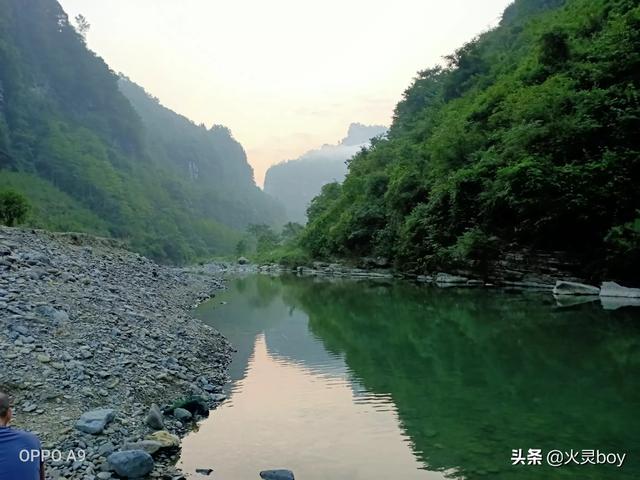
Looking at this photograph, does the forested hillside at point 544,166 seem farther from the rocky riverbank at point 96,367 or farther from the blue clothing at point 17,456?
the blue clothing at point 17,456

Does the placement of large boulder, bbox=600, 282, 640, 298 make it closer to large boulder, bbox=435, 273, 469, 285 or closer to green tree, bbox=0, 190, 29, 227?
large boulder, bbox=435, 273, 469, 285

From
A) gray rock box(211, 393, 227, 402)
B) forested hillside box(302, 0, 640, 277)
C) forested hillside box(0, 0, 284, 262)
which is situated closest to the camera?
gray rock box(211, 393, 227, 402)

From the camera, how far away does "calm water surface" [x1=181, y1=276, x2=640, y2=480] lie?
775 centimetres

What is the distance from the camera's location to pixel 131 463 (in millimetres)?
6957

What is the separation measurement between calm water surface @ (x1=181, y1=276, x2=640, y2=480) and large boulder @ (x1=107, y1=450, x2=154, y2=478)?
668 mm

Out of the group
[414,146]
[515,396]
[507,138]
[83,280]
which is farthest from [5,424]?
[414,146]

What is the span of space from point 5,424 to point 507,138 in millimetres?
31830

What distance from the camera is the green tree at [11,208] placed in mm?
35469

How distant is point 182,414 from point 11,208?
32.7 metres

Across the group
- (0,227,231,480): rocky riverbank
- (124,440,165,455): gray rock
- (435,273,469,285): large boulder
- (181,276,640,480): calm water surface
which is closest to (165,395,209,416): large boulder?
(0,227,231,480): rocky riverbank

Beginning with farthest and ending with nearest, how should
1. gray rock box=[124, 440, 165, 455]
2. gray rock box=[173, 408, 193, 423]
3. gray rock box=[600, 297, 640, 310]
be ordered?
gray rock box=[600, 297, 640, 310] < gray rock box=[173, 408, 193, 423] < gray rock box=[124, 440, 165, 455]

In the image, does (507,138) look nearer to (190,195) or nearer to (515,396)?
(515,396)

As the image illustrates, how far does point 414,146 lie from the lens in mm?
52156

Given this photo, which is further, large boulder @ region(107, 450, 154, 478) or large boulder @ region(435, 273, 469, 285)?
large boulder @ region(435, 273, 469, 285)
